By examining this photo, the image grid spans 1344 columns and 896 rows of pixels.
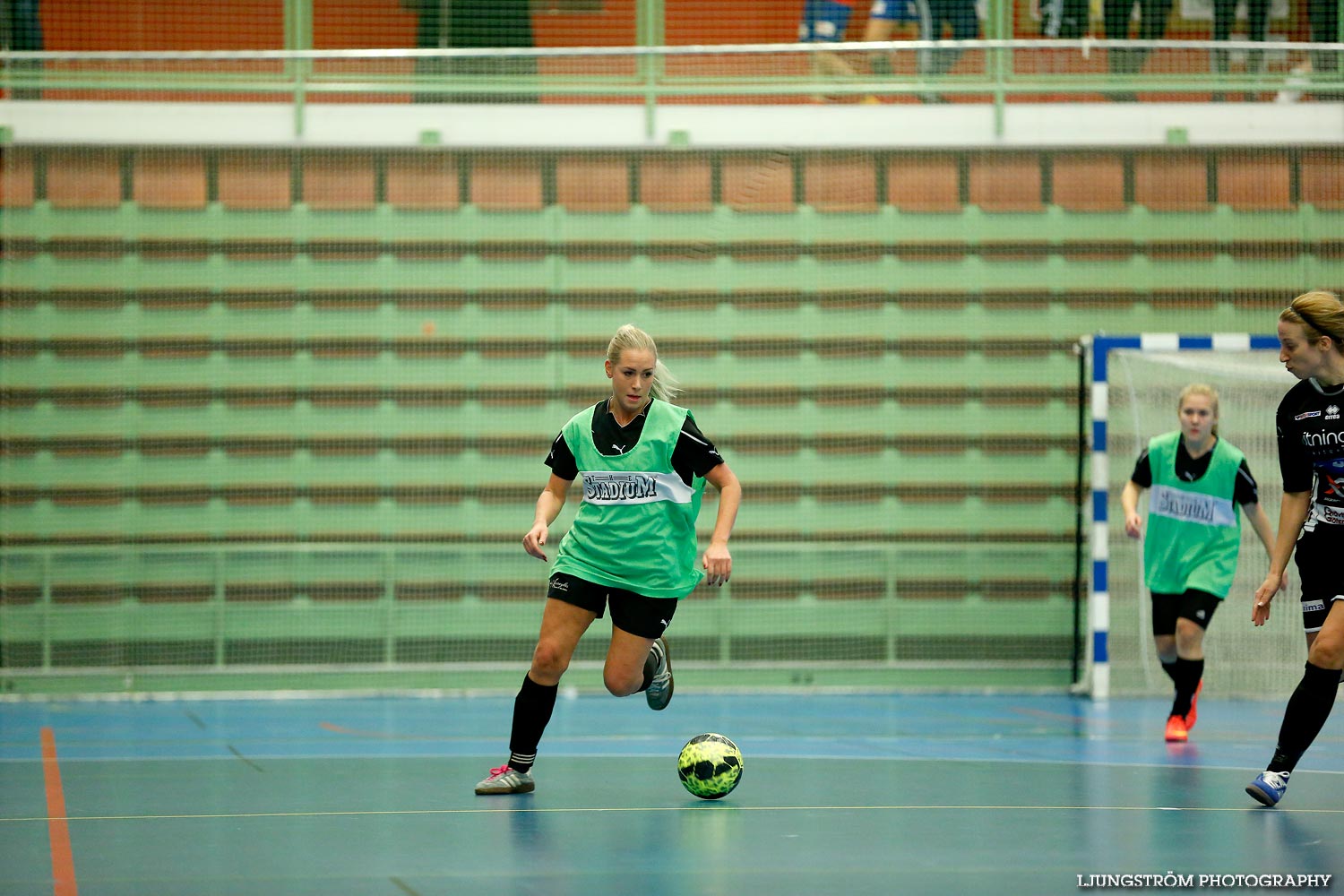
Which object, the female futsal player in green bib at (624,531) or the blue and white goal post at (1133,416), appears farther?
the blue and white goal post at (1133,416)

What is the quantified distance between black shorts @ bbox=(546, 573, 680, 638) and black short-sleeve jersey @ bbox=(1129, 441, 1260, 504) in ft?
12.1

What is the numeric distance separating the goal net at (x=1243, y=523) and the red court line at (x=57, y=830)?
677 centimetres

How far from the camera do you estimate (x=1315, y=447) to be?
5.26m

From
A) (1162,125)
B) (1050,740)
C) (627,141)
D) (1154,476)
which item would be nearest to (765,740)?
(1050,740)

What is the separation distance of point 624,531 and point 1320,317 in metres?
2.63

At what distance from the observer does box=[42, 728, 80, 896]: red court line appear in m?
4.09

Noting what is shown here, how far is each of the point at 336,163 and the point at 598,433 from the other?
20.3 feet

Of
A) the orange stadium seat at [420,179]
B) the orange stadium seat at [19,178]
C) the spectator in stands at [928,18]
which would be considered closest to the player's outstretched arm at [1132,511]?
the spectator in stands at [928,18]

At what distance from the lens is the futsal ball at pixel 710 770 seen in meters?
5.57

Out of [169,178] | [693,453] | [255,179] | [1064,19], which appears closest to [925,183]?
[1064,19]

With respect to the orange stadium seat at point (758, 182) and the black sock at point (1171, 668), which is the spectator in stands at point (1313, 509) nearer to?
the black sock at point (1171, 668)

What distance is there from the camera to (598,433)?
578cm

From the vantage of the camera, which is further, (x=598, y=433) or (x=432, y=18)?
(x=432, y=18)

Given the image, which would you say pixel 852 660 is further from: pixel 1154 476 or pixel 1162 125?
pixel 1162 125
